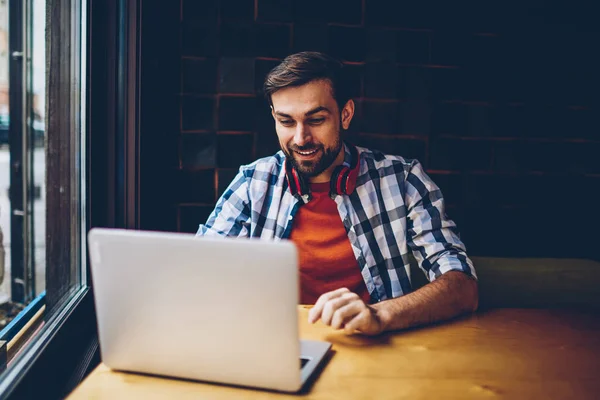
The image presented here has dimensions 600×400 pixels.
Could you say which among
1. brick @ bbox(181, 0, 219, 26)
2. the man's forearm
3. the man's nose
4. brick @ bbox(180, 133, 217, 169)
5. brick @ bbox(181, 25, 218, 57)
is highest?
brick @ bbox(181, 0, 219, 26)

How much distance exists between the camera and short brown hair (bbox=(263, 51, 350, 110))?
6.17 feet

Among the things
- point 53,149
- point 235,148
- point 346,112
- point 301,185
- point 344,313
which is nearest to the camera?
point 344,313

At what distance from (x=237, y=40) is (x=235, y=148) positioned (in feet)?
1.59

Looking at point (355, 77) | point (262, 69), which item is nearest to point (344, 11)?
point (355, 77)

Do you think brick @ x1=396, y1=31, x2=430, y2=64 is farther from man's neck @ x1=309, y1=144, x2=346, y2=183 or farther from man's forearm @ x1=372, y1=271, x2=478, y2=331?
man's forearm @ x1=372, y1=271, x2=478, y2=331

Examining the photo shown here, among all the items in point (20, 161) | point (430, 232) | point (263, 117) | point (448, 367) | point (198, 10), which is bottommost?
point (448, 367)

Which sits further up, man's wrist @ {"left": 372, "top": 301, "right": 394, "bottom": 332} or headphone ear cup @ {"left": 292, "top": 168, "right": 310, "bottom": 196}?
headphone ear cup @ {"left": 292, "top": 168, "right": 310, "bottom": 196}

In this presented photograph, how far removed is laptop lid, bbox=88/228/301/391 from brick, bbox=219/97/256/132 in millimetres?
1617

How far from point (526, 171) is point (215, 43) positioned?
62.5 inches

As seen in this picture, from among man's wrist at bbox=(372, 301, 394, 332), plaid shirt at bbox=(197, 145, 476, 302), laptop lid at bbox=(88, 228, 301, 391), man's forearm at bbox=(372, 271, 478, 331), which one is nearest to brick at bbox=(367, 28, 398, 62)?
plaid shirt at bbox=(197, 145, 476, 302)

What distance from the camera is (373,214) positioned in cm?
197

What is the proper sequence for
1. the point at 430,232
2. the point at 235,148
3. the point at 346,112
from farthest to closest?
the point at 235,148, the point at 346,112, the point at 430,232

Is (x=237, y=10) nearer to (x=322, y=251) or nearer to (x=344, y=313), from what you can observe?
(x=322, y=251)

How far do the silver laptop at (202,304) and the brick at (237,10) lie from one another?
1745 millimetres
